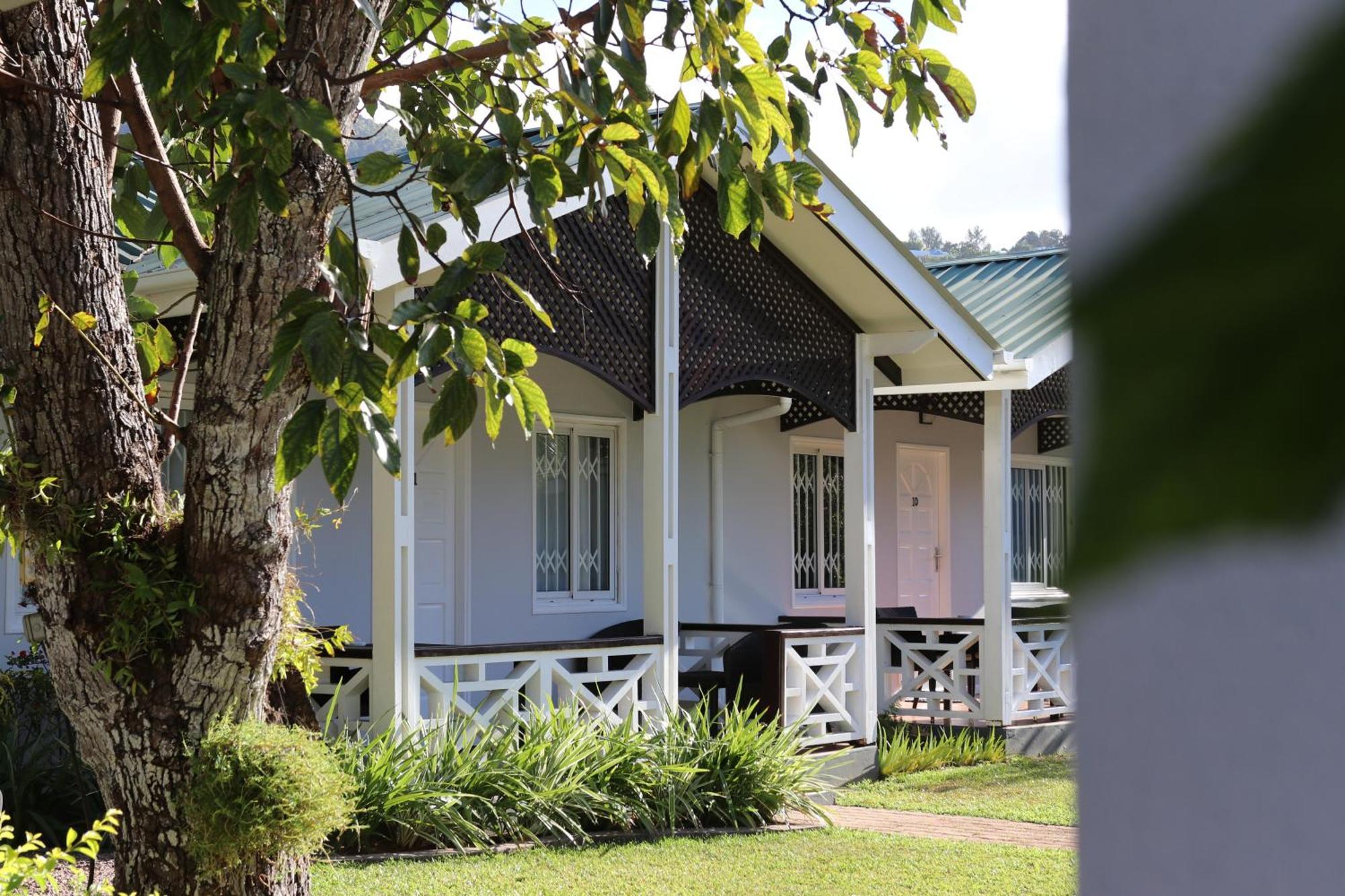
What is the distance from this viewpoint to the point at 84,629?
4.69 metres

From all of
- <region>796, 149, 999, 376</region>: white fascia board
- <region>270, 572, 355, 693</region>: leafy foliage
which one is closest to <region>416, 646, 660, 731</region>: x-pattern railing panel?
<region>270, 572, 355, 693</region>: leafy foliage

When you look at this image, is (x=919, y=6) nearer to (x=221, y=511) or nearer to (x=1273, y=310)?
(x=221, y=511)

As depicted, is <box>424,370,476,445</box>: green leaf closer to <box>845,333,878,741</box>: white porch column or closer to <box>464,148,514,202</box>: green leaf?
<box>464,148,514,202</box>: green leaf

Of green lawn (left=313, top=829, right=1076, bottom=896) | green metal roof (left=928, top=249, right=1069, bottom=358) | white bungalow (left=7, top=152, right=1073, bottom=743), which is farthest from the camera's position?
green metal roof (left=928, top=249, right=1069, bottom=358)

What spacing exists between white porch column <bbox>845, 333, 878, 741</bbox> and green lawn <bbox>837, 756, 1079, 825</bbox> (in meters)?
0.55

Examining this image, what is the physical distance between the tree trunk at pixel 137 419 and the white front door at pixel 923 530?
1133 cm

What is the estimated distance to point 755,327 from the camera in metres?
10.9

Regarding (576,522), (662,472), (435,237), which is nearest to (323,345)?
(435,237)

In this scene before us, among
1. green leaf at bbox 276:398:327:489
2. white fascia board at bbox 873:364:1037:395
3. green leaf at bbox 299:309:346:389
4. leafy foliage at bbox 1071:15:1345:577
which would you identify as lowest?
leafy foliage at bbox 1071:15:1345:577

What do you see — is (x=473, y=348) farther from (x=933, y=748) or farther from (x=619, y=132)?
(x=933, y=748)

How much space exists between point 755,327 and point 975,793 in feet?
12.5

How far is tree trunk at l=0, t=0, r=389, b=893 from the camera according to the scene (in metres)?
4.48

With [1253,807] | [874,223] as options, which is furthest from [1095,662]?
[874,223]

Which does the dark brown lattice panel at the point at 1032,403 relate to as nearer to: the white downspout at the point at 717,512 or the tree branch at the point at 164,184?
the white downspout at the point at 717,512
